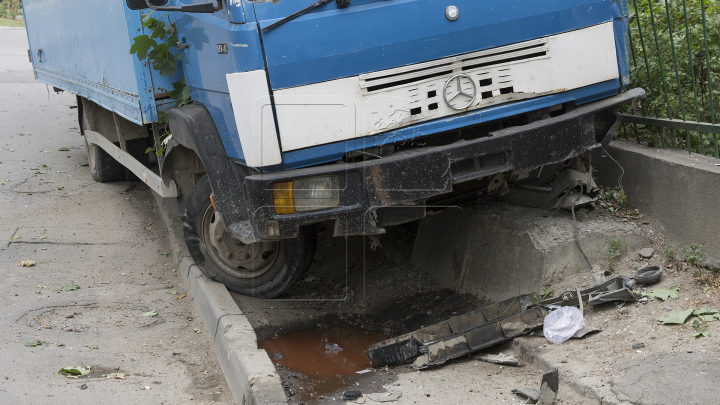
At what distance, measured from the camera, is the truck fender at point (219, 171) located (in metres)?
3.94

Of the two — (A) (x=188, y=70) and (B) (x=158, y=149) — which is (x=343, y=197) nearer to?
(A) (x=188, y=70)

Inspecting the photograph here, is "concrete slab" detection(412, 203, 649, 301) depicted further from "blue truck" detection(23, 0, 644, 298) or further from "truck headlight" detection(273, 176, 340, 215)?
"truck headlight" detection(273, 176, 340, 215)

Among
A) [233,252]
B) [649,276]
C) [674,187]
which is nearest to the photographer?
[649,276]

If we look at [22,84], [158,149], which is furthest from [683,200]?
[22,84]

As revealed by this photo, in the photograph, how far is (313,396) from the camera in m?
3.52

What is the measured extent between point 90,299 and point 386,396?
8.76ft

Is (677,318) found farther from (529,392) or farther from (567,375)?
(529,392)

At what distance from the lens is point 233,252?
4719 millimetres

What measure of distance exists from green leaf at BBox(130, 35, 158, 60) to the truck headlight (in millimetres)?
1700

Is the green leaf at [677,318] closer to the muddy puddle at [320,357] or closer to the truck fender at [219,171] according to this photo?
the muddy puddle at [320,357]

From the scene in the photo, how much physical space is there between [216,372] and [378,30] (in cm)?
219

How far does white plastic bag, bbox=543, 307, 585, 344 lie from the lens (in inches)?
136

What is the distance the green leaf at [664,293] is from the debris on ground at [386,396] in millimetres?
1526

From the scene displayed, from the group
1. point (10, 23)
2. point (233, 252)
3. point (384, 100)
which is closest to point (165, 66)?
point (233, 252)
